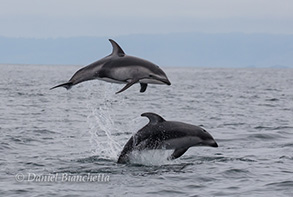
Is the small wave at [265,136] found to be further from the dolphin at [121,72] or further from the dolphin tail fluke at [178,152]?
the dolphin at [121,72]

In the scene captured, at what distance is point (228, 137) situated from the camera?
19328mm

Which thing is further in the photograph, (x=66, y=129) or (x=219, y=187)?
(x=66, y=129)

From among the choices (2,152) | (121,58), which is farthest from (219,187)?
(2,152)

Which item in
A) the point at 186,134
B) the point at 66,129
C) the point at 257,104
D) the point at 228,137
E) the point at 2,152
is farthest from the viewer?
the point at 257,104

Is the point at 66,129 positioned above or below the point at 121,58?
below

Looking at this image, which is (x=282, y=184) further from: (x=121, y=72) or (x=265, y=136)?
(x=265, y=136)

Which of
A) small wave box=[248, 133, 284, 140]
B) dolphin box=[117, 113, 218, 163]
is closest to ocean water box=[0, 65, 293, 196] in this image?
small wave box=[248, 133, 284, 140]

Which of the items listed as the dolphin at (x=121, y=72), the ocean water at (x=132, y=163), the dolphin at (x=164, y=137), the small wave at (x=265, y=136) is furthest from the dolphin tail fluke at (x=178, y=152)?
the small wave at (x=265, y=136)

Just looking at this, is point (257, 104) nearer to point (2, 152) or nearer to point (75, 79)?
point (2, 152)

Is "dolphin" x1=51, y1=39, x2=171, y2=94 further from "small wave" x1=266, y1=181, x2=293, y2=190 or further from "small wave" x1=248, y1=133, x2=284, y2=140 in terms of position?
"small wave" x1=248, y1=133, x2=284, y2=140

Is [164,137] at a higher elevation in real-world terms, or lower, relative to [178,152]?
higher

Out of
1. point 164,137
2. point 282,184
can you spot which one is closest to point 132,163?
point 164,137

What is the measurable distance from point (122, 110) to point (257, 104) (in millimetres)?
8546

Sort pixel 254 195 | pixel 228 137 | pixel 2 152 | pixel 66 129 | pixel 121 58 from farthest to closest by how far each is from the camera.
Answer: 1. pixel 66 129
2. pixel 228 137
3. pixel 2 152
4. pixel 121 58
5. pixel 254 195
